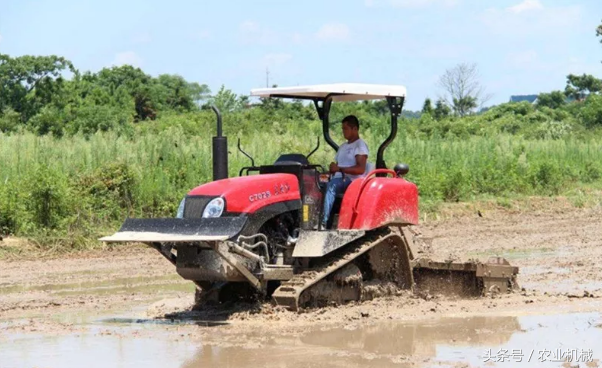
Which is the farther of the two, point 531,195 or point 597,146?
point 597,146

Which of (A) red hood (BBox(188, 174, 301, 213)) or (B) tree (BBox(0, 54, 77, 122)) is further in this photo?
(B) tree (BBox(0, 54, 77, 122))

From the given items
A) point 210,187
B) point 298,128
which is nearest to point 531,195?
point 298,128

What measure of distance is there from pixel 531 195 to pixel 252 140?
676 cm

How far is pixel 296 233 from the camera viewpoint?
1044 cm

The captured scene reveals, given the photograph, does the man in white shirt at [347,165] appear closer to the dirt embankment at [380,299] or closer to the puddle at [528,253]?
the dirt embankment at [380,299]

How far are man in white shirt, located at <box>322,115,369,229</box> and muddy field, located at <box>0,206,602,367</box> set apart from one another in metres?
1.15

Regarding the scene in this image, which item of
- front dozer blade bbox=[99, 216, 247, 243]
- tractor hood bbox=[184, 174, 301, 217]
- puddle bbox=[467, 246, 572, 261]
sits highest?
tractor hood bbox=[184, 174, 301, 217]

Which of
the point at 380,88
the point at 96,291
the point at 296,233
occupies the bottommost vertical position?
the point at 96,291

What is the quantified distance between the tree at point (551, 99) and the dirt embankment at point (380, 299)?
44595mm

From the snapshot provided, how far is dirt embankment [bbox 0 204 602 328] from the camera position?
10.6 metres

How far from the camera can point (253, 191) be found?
32.7 ft

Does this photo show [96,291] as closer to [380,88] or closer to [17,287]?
[17,287]

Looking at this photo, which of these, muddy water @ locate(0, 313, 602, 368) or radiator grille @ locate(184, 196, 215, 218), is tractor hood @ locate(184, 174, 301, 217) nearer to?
radiator grille @ locate(184, 196, 215, 218)

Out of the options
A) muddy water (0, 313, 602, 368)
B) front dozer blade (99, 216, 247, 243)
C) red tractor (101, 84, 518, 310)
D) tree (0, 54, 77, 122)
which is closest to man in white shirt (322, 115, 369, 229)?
red tractor (101, 84, 518, 310)
